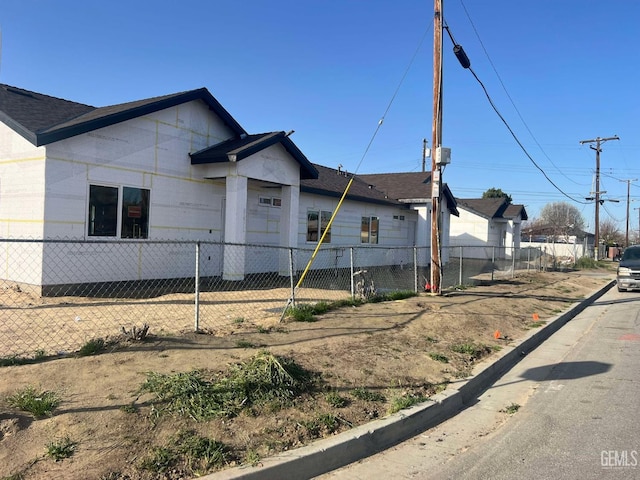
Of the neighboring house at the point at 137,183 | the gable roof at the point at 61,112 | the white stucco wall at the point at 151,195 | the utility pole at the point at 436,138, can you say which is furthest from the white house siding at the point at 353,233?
the gable roof at the point at 61,112

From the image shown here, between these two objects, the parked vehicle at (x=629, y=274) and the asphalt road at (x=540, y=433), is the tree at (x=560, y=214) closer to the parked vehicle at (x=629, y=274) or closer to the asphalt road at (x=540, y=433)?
the parked vehicle at (x=629, y=274)

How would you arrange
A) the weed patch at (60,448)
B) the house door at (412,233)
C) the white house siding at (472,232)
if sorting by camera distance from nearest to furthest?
1. the weed patch at (60,448)
2. the house door at (412,233)
3. the white house siding at (472,232)

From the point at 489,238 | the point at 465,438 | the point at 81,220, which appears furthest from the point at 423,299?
the point at 489,238

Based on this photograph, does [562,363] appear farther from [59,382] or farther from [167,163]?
[167,163]

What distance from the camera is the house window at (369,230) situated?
69.0 ft

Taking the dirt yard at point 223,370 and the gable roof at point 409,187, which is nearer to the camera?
the dirt yard at point 223,370

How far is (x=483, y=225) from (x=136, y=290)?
29.5 meters

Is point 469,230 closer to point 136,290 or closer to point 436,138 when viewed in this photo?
point 436,138

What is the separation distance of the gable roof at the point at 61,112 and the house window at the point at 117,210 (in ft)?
4.65

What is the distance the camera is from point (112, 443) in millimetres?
3619

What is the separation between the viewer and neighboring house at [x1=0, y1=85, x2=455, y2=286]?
996cm

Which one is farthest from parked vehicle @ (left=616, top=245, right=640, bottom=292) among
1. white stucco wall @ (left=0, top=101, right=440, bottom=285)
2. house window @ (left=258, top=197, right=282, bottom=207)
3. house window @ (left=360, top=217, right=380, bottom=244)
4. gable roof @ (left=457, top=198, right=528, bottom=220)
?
gable roof @ (left=457, top=198, right=528, bottom=220)

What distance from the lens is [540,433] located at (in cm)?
471

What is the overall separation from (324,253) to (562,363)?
11459 mm
